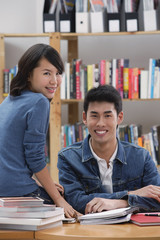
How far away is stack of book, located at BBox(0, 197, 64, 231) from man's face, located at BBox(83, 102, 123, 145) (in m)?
0.71

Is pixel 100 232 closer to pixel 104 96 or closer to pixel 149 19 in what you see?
pixel 104 96

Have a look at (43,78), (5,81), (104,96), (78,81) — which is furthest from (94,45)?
(43,78)

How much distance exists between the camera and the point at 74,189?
1.88m

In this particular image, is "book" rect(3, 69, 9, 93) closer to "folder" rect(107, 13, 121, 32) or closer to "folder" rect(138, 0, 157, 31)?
"folder" rect(107, 13, 121, 32)

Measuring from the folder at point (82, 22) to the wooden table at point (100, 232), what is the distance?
225 centimetres

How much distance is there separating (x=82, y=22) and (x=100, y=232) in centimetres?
236

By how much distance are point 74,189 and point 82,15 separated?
6.12 ft

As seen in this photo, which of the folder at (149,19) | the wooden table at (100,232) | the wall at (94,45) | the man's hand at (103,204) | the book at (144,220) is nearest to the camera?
the wooden table at (100,232)

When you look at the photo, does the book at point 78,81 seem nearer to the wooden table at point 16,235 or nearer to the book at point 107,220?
the book at point 107,220

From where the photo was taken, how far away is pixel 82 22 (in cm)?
333

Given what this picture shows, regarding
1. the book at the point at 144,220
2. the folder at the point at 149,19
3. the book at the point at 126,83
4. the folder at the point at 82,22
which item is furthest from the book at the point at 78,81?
the book at the point at 144,220

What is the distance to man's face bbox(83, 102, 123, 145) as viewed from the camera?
6.57 feet

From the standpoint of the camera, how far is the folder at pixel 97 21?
10.9 feet

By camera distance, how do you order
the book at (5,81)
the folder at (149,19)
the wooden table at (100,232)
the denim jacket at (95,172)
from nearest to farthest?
the wooden table at (100,232) → the denim jacket at (95,172) → the folder at (149,19) → the book at (5,81)
